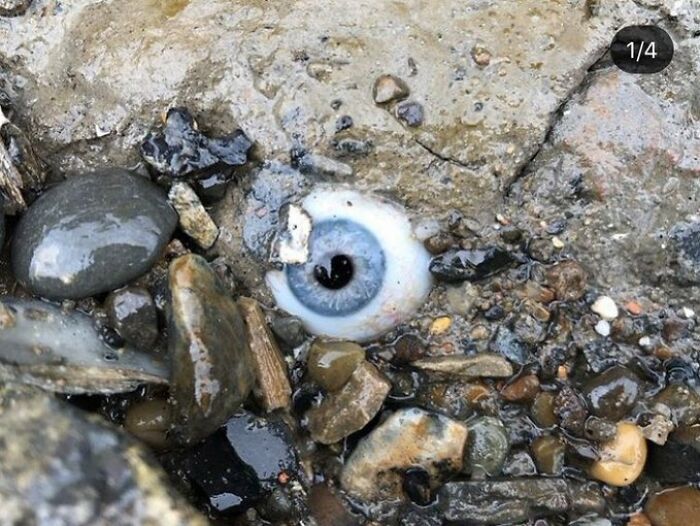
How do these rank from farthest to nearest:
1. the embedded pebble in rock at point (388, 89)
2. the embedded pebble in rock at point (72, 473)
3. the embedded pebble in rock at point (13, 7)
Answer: the embedded pebble in rock at point (13, 7) < the embedded pebble in rock at point (388, 89) < the embedded pebble in rock at point (72, 473)

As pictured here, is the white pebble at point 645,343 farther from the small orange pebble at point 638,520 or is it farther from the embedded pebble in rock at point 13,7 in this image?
the embedded pebble in rock at point 13,7

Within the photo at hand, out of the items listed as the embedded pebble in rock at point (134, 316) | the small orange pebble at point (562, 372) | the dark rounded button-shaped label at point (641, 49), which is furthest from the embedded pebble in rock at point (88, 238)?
the dark rounded button-shaped label at point (641, 49)

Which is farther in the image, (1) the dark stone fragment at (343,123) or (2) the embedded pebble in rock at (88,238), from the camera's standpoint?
(1) the dark stone fragment at (343,123)

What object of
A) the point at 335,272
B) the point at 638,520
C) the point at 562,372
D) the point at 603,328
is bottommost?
the point at 638,520

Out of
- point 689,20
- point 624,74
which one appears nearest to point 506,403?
point 624,74

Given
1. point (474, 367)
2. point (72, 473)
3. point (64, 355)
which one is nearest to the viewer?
point (72, 473)

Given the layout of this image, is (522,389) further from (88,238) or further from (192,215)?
(88,238)

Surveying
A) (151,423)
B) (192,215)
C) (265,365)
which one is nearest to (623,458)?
(265,365)

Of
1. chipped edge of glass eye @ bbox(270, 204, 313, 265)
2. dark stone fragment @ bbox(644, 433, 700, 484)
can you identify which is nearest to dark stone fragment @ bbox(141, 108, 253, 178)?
chipped edge of glass eye @ bbox(270, 204, 313, 265)
